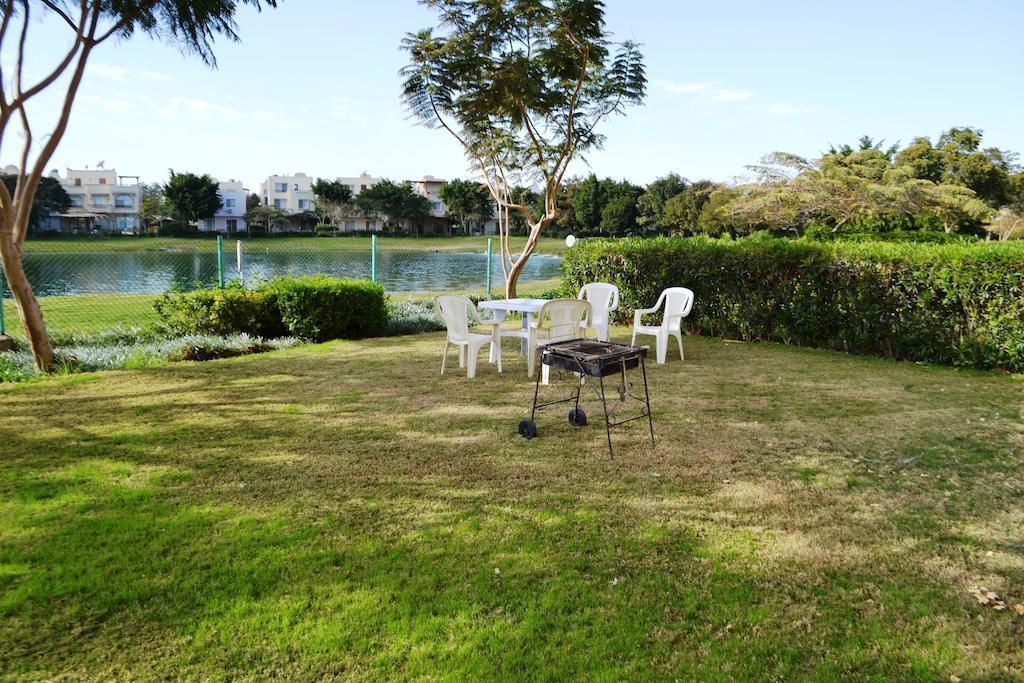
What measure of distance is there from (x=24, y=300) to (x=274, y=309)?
2.94 m

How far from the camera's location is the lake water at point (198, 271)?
60.9 feet

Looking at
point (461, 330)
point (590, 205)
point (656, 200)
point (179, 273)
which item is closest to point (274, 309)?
point (461, 330)

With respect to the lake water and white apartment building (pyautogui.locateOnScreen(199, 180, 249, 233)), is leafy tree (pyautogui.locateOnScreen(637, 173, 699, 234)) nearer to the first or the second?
the lake water

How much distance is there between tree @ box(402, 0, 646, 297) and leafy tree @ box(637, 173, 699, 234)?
45813 millimetres

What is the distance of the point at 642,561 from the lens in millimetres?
2953

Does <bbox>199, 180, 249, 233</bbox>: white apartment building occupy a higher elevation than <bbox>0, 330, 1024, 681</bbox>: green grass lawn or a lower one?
higher

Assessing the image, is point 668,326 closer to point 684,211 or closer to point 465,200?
point 684,211

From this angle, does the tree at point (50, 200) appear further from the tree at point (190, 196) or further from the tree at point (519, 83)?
the tree at point (519, 83)

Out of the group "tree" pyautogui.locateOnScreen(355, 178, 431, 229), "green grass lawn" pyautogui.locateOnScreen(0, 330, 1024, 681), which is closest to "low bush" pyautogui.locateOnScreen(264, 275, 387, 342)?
"green grass lawn" pyautogui.locateOnScreen(0, 330, 1024, 681)

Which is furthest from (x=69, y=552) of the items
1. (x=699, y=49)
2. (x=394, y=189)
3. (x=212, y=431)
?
(x=394, y=189)

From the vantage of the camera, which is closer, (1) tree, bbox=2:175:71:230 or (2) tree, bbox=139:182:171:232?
(1) tree, bbox=2:175:71:230

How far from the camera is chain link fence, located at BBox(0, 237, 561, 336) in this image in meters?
10.7

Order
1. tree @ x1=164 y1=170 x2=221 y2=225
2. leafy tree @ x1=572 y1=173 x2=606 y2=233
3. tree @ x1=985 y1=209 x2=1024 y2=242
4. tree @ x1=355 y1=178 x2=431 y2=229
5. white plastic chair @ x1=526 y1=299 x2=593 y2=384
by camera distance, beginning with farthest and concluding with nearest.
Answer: tree @ x1=355 y1=178 x2=431 y2=229 < leafy tree @ x1=572 y1=173 x2=606 y2=233 < tree @ x1=164 y1=170 x2=221 y2=225 < tree @ x1=985 y1=209 x2=1024 y2=242 < white plastic chair @ x1=526 y1=299 x2=593 y2=384

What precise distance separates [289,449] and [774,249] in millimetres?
6978
